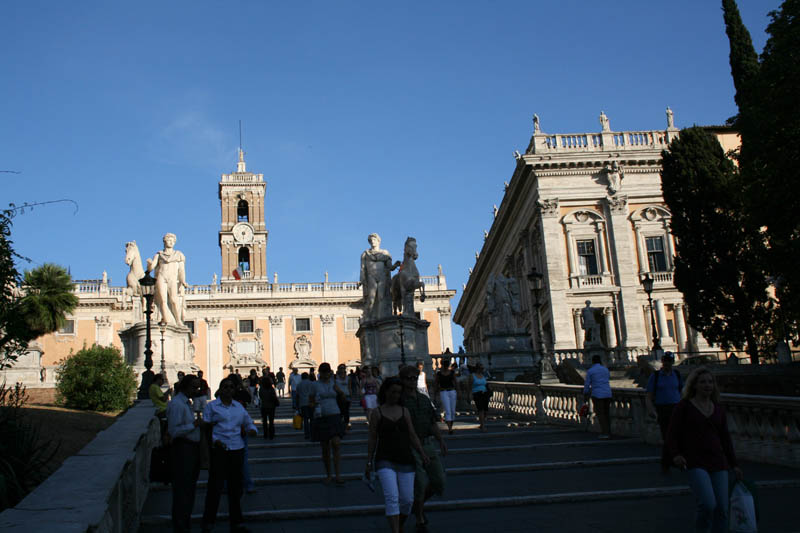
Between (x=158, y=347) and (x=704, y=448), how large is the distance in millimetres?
17777

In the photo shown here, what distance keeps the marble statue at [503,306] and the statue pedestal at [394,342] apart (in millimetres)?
4777

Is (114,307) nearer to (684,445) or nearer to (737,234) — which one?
(737,234)

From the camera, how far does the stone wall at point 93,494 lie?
3.97m

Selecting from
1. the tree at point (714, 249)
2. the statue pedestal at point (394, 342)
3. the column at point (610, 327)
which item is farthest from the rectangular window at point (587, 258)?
the statue pedestal at point (394, 342)

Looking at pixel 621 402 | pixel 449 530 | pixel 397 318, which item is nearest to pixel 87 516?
pixel 449 530

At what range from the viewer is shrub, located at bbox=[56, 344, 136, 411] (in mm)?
16594

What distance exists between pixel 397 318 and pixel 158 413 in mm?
11135

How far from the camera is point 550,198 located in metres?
39.0

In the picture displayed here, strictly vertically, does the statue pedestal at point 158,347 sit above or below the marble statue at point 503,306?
below

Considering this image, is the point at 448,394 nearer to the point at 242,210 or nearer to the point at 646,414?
the point at 646,414

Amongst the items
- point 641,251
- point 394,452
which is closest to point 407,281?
point 394,452

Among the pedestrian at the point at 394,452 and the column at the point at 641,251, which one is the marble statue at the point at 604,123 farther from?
the pedestrian at the point at 394,452

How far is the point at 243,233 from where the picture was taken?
74812mm

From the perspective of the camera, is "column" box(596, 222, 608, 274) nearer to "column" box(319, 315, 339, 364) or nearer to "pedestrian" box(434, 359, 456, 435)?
"pedestrian" box(434, 359, 456, 435)
